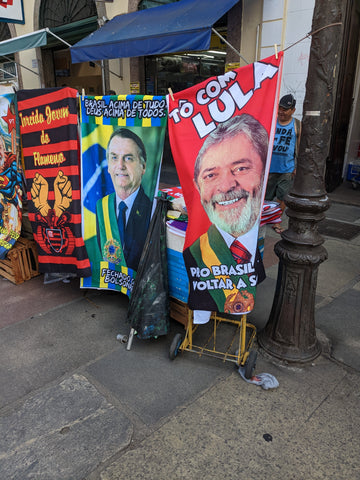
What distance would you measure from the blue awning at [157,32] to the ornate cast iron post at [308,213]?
169 inches

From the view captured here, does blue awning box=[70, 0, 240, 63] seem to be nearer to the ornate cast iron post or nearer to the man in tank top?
the man in tank top

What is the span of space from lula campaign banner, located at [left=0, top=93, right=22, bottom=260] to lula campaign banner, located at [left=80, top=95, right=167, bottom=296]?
1162 mm

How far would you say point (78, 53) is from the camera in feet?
28.0

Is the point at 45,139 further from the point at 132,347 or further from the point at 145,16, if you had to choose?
→ the point at 145,16

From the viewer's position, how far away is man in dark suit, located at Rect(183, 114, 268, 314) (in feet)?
8.79

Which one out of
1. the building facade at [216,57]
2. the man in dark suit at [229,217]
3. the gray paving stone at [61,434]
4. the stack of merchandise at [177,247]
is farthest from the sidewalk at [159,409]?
the building facade at [216,57]

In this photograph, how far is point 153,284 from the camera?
3215 mm

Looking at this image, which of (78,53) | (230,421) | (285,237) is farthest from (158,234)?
(78,53)

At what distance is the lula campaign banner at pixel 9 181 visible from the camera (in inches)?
170

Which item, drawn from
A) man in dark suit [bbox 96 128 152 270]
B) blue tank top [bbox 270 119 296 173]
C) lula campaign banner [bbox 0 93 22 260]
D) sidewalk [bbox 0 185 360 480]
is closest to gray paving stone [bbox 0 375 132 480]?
sidewalk [bbox 0 185 360 480]

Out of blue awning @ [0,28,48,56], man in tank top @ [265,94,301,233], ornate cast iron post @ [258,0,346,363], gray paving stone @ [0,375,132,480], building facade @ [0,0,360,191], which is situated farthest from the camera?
blue awning @ [0,28,48,56]

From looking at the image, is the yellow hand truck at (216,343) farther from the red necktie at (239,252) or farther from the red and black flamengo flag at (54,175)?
the red and black flamengo flag at (54,175)

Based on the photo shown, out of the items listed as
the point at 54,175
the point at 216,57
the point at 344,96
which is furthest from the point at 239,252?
the point at 216,57

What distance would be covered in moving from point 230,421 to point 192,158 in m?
1.88
